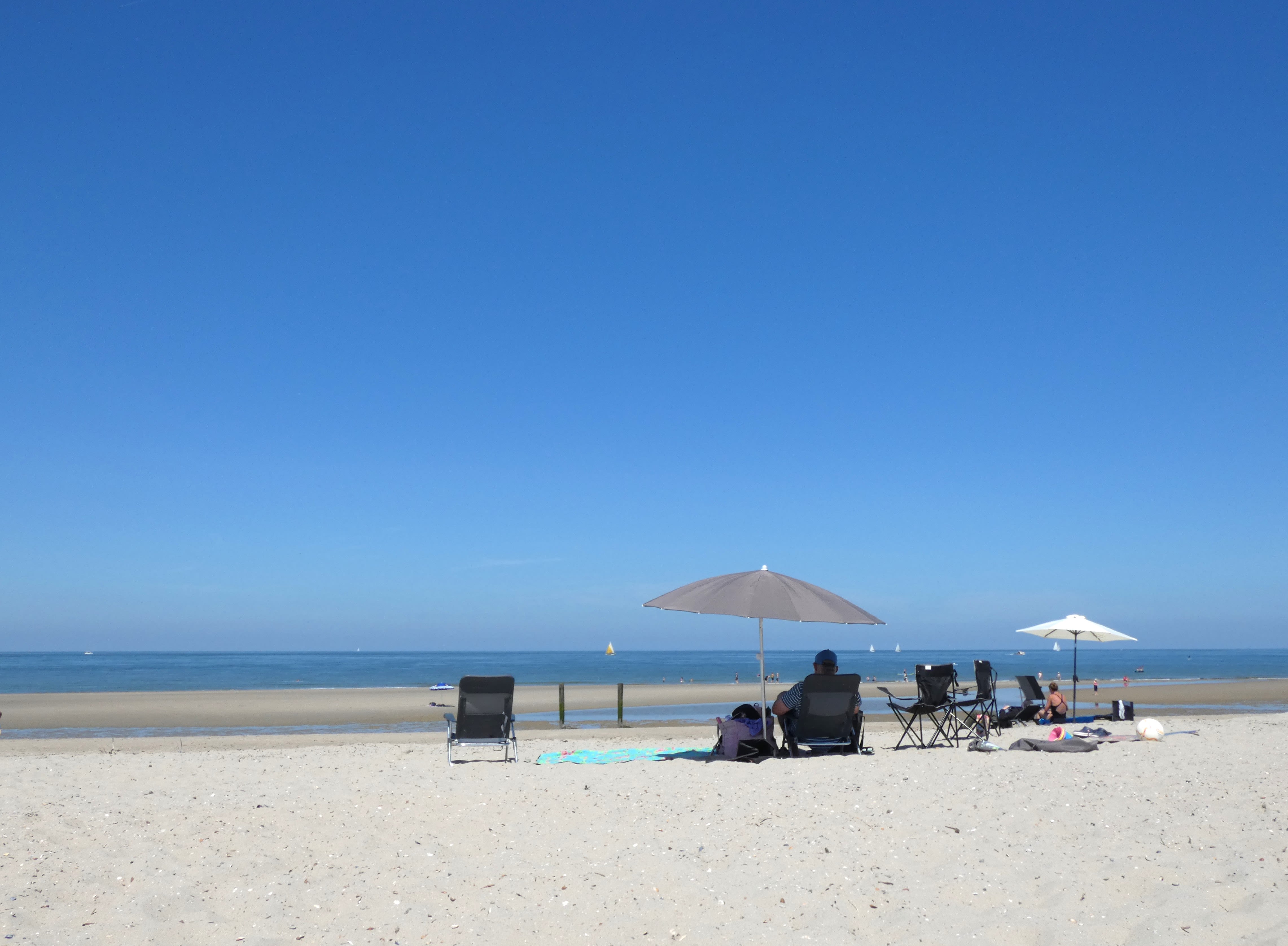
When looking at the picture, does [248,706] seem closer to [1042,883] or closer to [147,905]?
[147,905]

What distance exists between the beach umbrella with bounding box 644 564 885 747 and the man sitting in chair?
0.17m

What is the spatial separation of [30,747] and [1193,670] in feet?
213

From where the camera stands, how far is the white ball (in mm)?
10516

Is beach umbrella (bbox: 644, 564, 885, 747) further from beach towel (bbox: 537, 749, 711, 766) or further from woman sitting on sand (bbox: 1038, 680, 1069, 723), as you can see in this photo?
woman sitting on sand (bbox: 1038, 680, 1069, 723)

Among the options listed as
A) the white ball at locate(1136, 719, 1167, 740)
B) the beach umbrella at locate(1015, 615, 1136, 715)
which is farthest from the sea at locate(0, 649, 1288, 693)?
the white ball at locate(1136, 719, 1167, 740)

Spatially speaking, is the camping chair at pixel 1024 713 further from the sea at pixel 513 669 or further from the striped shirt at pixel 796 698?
the sea at pixel 513 669

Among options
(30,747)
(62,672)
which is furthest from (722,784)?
(62,672)

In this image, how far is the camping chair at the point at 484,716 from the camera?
998cm

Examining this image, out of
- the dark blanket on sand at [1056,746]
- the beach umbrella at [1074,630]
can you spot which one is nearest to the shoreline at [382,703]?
the beach umbrella at [1074,630]

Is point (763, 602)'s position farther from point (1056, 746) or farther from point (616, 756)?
point (1056, 746)

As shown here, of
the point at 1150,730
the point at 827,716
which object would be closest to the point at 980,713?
the point at 1150,730

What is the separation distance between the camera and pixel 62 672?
180 feet

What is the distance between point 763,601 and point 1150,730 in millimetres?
5111

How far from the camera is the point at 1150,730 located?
417 inches
